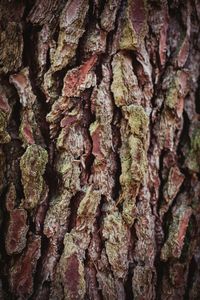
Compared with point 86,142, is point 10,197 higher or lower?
lower

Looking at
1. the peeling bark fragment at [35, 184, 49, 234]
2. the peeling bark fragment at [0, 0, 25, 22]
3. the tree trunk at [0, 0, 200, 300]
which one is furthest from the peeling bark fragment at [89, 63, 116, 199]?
the peeling bark fragment at [0, 0, 25, 22]

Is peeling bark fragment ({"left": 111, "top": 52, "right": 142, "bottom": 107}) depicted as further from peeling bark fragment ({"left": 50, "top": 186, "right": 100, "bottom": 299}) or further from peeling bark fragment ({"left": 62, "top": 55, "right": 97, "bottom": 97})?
peeling bark fragment ({"left": 50, "top": 186, "right": 100, "bottom": 299})

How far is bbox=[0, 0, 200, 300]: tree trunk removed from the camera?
2.56 feet

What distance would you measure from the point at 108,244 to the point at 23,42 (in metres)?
0.48

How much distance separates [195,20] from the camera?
0.90 metres

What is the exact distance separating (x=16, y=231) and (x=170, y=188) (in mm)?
372

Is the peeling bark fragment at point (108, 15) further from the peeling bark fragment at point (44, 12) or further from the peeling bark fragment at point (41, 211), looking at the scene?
the peeling bark fragment at point (41, 211)

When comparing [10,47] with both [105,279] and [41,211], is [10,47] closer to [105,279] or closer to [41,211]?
[41,211]

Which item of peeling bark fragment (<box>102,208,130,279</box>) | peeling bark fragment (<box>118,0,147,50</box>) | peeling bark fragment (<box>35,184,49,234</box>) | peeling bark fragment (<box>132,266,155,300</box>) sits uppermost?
peeling bark fragment (<box>118,0,147,50</box>)

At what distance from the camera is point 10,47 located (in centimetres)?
77

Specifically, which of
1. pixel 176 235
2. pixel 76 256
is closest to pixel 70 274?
pixel 76 256

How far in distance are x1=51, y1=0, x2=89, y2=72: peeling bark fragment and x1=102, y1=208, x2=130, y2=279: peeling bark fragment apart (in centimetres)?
36

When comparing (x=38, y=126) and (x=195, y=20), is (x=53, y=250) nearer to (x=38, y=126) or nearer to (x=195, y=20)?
(x=38, y=126)

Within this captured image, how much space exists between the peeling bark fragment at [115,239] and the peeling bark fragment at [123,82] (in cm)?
26
